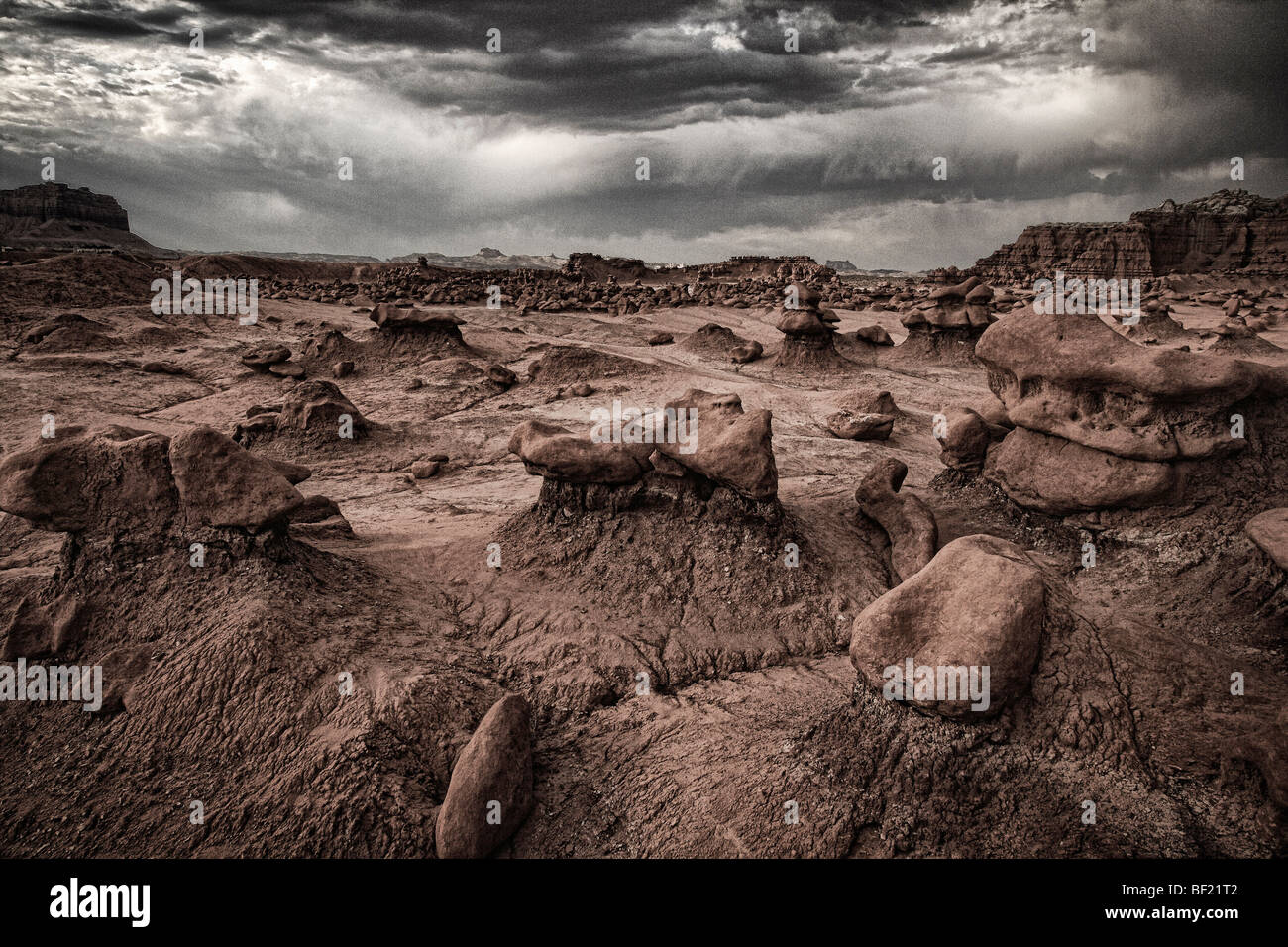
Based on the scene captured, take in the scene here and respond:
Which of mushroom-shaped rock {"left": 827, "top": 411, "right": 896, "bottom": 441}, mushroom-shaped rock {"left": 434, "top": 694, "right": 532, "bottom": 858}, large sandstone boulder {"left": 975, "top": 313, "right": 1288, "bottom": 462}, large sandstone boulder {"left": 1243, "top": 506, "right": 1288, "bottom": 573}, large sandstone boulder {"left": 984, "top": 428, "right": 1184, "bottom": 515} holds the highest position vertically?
large sandstone boulder {"left": 975, "top": 313, "right": 1288, "bottom": 462}

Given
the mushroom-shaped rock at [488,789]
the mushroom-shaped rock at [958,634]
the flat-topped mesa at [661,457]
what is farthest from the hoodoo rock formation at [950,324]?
the mushroom-shaped rock at [488,789]

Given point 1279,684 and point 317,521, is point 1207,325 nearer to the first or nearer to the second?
point 1279,684

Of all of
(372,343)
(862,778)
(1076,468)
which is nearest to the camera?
(862,778)

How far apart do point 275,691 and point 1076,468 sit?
6.10 meters

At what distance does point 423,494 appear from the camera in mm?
9109

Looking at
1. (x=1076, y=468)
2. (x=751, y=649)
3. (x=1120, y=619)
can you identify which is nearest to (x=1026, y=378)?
(x=1076, y=468)

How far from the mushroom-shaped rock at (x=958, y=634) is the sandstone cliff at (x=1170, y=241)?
1838 inches

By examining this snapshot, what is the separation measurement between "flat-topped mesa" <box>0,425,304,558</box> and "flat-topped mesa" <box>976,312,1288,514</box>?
233 inches

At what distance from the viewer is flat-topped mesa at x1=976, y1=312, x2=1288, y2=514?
525cm

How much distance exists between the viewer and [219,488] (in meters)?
4.96

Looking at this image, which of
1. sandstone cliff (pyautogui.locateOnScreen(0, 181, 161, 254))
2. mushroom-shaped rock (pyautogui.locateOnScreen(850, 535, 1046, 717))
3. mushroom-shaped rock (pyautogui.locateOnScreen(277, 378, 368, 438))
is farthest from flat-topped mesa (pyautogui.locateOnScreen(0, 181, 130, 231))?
mushroom-shaped rock (pyautogui.locateOnScreen(850, 535, 1046, 717))

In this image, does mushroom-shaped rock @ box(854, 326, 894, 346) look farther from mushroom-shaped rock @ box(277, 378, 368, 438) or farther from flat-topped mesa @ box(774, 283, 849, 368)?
mushroom-shaped rock @ box(277, 378, 368, 438)

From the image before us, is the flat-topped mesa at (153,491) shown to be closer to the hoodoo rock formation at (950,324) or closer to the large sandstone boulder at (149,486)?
the large sandstone boulder at (149,486)

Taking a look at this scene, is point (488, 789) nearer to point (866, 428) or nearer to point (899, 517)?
point (899, 517)
